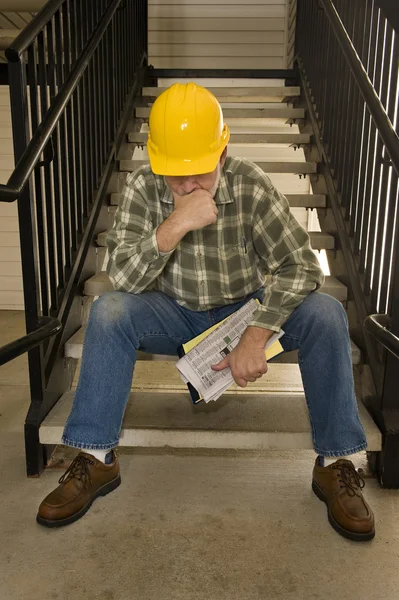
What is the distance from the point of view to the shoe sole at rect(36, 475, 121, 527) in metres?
1.34

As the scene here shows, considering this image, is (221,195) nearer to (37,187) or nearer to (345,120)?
(37,187)

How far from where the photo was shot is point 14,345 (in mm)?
1240

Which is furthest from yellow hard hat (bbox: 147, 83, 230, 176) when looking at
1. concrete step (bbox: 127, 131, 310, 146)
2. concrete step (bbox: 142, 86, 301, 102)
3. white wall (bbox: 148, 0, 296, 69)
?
white wall (bbox: 148, 0, 296, 69)

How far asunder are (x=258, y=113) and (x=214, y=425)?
2409 mm

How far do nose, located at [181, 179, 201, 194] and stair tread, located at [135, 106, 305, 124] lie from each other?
2.01 m

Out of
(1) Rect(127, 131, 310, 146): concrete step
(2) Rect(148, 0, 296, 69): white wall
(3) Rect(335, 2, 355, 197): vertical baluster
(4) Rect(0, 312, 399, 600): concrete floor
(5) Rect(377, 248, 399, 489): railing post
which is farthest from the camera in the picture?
(2) Rect(148, 0, 296, 69): white wall

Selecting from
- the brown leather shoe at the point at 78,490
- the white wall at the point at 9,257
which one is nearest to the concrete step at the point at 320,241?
the brown leather shoe at the point at 78,490

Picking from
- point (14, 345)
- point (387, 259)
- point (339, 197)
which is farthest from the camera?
point (339, 197)

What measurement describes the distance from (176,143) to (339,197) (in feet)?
3.97

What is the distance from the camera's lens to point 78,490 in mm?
1393

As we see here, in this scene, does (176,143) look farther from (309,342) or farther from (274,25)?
(274,25)

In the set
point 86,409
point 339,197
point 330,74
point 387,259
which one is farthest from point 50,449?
point 330,74

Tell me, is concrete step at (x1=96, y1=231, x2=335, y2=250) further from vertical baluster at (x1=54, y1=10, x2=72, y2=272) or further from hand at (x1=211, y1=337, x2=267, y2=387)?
hand at (x1=211, y1=337, x2=267, y2=387)

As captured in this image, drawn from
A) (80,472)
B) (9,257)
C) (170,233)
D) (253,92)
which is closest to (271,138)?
(253,92)
